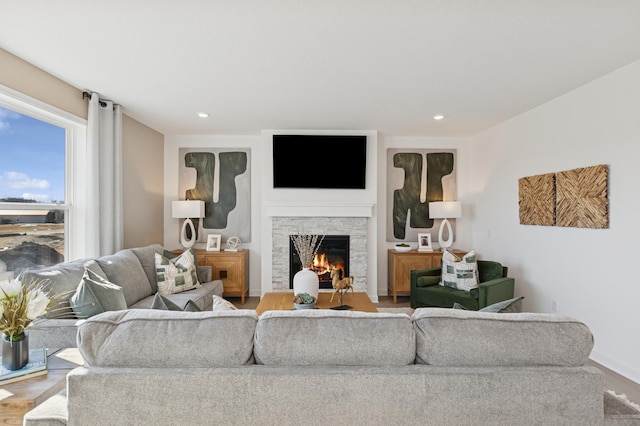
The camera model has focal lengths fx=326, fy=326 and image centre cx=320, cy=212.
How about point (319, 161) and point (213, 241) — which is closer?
point (319, 161)

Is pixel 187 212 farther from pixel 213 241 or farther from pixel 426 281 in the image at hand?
pixel 426 281

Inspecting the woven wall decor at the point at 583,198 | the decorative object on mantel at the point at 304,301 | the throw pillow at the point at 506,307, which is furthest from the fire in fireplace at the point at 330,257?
the throw pillow at the point at 506,307

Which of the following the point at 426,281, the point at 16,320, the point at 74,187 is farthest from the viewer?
the point at 426,281

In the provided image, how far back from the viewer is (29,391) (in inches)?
49.8

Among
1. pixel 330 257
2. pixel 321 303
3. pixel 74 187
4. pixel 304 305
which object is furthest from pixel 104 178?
pixel 330 257

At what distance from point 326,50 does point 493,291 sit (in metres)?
2.87

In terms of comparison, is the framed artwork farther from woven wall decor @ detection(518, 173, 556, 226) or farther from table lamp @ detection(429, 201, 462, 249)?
woven wall decor @ detection(518, 173, 556, 226)

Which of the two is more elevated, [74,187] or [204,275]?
[74,187]

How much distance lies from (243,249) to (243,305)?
0.85 m

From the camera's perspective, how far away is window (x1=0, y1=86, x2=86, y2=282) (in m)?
2.63

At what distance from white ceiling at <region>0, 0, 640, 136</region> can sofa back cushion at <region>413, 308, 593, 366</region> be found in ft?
5.65

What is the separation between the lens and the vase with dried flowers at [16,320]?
4.57 feet

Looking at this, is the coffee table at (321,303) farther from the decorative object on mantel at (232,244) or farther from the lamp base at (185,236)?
the lamp base at (185,236)

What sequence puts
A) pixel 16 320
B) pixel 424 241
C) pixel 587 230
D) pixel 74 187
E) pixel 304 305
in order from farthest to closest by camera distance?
pixel 424 241
pixel 74 187
pixel 587 230
pixel 304 305
pixel 16 320
